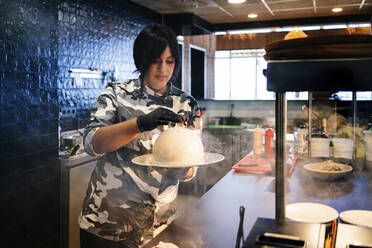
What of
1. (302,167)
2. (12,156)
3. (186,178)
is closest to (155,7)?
(12,156)

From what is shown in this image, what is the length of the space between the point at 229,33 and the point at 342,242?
5.27 m

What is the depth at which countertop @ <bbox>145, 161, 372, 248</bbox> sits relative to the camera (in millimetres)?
1100

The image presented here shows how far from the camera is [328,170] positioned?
2.06 meters

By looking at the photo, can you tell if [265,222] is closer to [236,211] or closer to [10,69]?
[236,211]

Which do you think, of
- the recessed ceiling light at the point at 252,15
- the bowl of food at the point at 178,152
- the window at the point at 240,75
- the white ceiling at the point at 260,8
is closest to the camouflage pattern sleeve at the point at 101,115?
the bowl of food at the point at 178,152

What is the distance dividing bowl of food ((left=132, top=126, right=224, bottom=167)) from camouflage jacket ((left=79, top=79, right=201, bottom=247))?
0.63m

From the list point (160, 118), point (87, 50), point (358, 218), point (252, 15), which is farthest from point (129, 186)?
point (252, 15)

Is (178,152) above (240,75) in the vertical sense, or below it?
below

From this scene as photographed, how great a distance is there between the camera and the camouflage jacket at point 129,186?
5.36 ft

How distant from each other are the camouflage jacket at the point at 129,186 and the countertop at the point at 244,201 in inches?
10.0

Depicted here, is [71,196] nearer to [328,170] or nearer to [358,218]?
[328,170]

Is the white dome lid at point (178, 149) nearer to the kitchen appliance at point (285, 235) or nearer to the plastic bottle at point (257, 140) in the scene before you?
the kitchen appliance at point (285, 235)

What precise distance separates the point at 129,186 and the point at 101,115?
0.36 m

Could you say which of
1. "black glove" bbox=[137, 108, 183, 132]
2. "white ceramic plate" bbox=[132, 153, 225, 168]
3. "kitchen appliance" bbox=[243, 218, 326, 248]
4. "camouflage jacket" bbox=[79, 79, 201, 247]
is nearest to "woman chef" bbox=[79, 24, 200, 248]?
"camouflage jacket" bbox=[79, 79, 201, 247]
